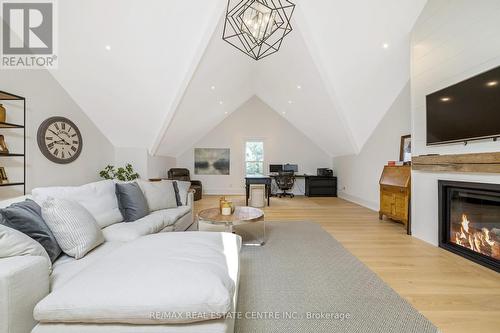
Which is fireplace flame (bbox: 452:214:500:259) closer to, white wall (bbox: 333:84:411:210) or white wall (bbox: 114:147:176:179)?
white wall (bbox: 333:84:411:210)

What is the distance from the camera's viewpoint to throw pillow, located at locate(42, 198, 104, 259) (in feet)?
5.39

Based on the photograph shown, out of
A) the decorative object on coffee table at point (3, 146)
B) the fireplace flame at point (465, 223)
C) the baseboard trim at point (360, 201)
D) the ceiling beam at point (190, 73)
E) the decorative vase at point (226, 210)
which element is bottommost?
Result: the baseboard trim at point (360, 201)

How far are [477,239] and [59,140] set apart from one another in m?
6.00

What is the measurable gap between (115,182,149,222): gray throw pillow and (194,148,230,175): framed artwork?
18.6ft

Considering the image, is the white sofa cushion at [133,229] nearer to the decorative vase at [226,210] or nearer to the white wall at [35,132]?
the decorative vase at [226,210]

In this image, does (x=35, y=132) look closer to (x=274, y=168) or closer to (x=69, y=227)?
(x=69, y=227)

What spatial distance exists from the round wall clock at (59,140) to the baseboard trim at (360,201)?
626 cm

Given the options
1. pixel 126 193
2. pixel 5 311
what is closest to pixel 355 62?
pixel 126 193

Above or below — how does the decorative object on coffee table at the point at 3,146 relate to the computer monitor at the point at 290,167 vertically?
above

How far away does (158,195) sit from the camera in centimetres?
331

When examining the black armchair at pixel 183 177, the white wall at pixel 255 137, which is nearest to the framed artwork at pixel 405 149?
the white wall at pixel 255 137

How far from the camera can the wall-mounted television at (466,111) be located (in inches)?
92.2

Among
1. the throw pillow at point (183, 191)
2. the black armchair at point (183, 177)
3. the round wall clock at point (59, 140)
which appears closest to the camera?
the round wall clock at point (59, 140)

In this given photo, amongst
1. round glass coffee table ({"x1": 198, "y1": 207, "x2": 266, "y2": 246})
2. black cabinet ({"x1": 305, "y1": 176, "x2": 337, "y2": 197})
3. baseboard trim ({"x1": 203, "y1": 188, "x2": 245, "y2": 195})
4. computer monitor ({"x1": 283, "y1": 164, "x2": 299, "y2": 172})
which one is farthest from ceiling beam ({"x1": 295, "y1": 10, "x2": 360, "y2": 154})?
baseboard trim ({"x1": 203, "y1": 188, "x2": 245, "y2": 195})
